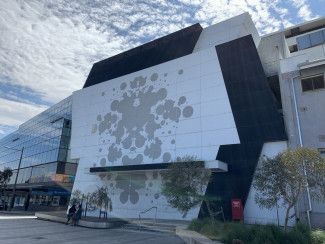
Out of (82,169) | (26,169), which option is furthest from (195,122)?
(26,169)

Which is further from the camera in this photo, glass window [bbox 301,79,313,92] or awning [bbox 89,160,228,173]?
glass window [bbox 301,79,313,92]

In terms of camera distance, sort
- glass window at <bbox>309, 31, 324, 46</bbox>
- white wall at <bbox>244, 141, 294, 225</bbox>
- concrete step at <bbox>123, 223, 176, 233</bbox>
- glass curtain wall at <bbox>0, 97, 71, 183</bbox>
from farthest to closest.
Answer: glass curtain wall at <bbox>0, 97, 71, 183</bbox> → glass window at <bbox>309, 31, 324, 46</bbox> → white wall at <bbox>244, 141, 294, 225</bbox> → concrete step at <bbox>123, 223, 176, 233</bbox>

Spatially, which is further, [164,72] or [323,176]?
[164,72]

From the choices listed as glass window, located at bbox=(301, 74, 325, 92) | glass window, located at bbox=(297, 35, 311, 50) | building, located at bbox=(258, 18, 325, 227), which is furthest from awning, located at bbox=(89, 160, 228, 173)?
glass window, located at bbox=(297, 35, 311, 50)

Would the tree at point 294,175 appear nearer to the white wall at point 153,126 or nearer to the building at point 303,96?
the building at point 303,96

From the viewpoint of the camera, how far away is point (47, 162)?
161 feet

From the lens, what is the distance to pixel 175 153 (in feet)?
89.6

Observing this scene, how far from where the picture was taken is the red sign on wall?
852 inches

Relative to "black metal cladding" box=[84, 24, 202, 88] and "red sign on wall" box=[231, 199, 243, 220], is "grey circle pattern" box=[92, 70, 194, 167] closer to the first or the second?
"black metal cladding" box=[84, 24, 202, 88]

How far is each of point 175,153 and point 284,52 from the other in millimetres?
14452

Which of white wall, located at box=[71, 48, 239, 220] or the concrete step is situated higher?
white wall, located at box=[71, 48, 239, 220]

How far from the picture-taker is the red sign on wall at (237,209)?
21630 mm

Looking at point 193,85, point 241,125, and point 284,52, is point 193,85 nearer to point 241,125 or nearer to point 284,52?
point 241,125

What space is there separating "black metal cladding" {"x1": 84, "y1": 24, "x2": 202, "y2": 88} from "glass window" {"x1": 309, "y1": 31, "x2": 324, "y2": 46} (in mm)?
11556
